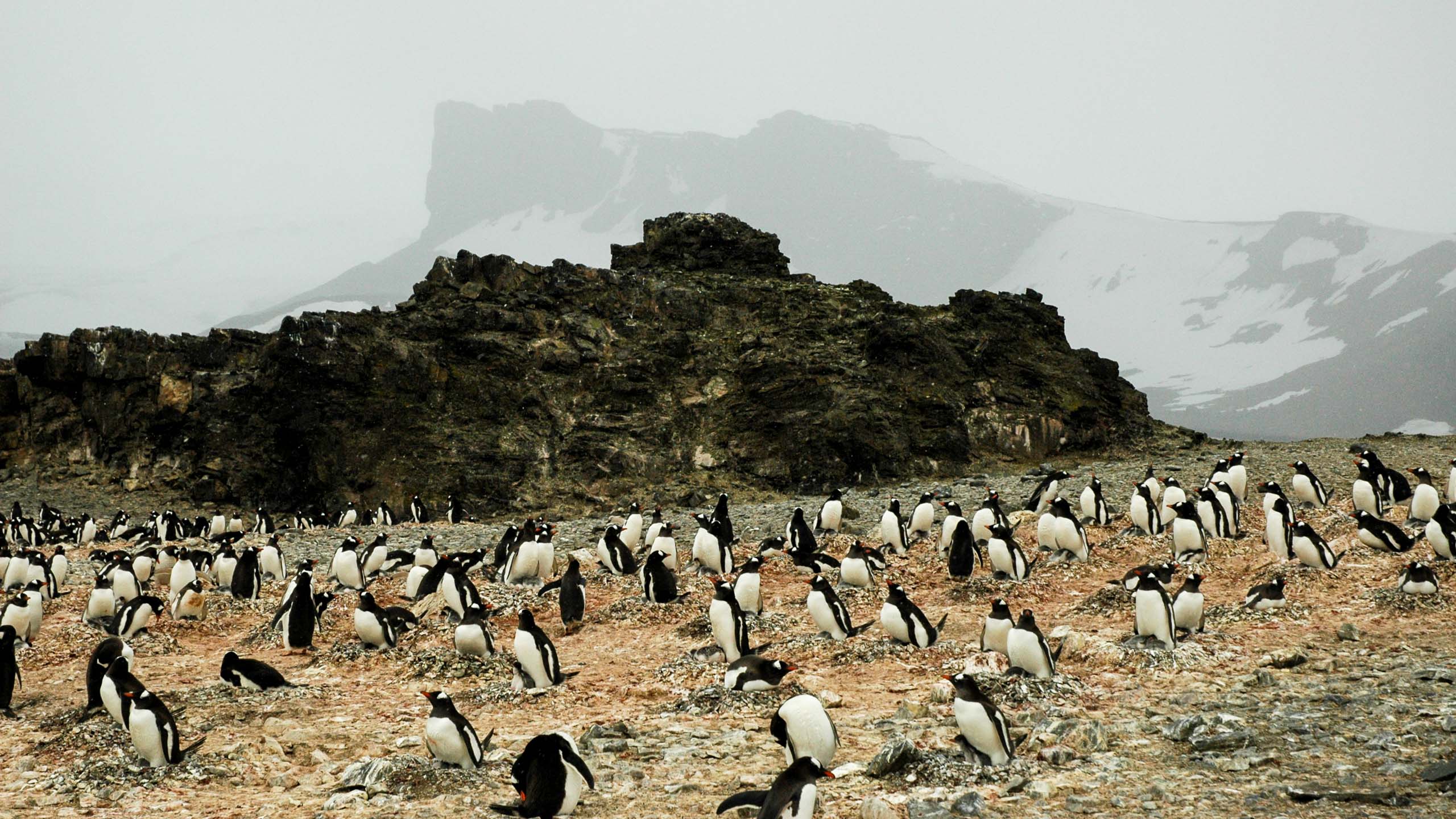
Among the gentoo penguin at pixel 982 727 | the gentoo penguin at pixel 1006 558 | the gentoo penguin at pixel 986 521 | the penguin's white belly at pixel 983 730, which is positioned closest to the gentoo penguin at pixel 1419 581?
the gentoo penguin at pixel 1006 558

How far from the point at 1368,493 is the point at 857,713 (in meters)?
13.1

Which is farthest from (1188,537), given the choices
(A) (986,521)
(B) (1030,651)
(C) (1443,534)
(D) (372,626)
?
(D) (372,626)

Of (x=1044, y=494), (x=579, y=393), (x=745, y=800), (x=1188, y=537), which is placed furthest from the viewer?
(x=579, y=393)

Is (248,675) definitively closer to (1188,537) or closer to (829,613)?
(829,613)

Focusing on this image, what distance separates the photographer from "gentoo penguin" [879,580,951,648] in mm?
10430

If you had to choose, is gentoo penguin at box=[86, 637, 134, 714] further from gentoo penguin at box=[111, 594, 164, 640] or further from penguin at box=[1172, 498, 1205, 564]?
penguin at box=[1172, 498, 1205, 564]

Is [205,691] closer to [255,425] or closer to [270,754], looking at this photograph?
[270,754]

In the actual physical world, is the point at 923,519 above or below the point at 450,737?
above

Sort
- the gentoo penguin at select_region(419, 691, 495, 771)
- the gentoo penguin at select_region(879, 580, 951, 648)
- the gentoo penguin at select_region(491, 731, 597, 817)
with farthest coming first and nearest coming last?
the gentoo penguin at select_region(879, 580, 951, 648), the gentoo penguin at select_region(419, 691, 495, 771), the gentoo penguin at select_region(491, 731, 597, 817)

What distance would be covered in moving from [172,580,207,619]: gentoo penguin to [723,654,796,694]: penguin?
9148mm

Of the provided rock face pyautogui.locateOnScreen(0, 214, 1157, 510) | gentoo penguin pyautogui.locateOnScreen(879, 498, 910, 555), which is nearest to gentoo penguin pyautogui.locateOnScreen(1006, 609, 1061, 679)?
gentoo penguin pyautogui.locateOnScreen(879, 498, 910, 555)

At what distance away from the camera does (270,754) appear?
7.88 m

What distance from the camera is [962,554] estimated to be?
1402 centimetres

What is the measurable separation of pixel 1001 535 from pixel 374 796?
382 inches
